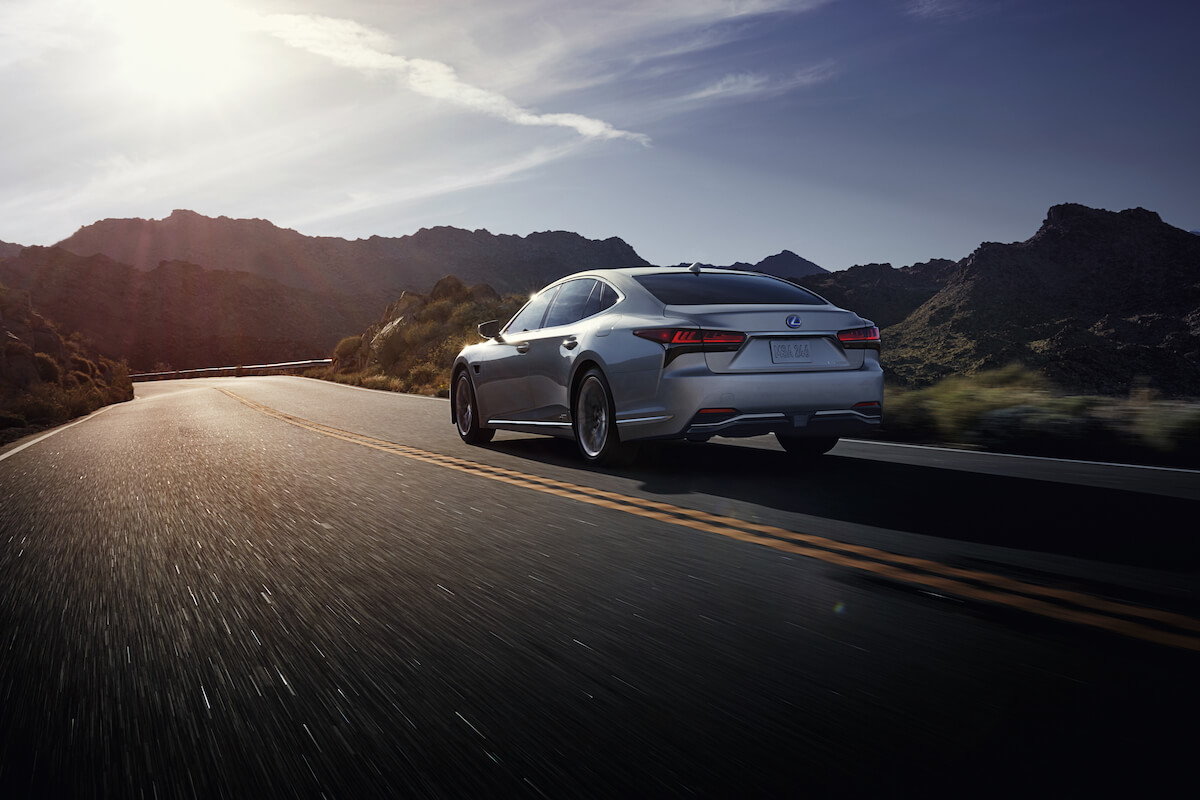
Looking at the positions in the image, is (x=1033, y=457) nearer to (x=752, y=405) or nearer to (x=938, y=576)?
(x=752, y=405)

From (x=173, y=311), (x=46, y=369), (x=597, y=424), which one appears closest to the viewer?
(x=597, y=424)

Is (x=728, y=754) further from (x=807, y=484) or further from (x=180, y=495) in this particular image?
(x=180, y=495)

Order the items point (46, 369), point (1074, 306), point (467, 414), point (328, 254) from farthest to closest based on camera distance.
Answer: point (328, 254) < point (1074, 306) < point (46, 369) < point (467, 414)

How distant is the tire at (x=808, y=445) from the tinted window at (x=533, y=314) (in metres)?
2.58

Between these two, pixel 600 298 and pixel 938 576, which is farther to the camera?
pixel 600 298

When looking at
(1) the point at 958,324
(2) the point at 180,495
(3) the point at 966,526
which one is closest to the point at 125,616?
(2) the point at 180,495

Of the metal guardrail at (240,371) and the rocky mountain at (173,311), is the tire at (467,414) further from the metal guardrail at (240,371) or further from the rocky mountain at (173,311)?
the rocky mountain at (173,311)

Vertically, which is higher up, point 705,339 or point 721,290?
point 721,290

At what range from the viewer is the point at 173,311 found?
350 ft

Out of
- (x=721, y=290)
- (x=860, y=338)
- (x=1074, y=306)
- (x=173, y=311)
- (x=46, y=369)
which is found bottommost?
(x=46, y=369)

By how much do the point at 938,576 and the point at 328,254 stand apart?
143 metres

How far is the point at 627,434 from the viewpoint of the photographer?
26.8 feet

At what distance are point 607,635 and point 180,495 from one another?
504 cm

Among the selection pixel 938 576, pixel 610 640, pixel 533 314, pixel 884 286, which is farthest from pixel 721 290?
pixel 884 286
